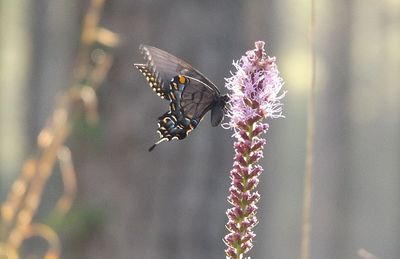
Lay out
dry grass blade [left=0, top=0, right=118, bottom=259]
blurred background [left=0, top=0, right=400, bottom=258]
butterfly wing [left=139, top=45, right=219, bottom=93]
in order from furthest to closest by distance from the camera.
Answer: blurred background [left=0, top=0, right=400, bottom=258] < dry grass blade [left=0, top=0, right=118, bottom=259] < butterfly wing [left=139, top=45, right=219, bottom=93]

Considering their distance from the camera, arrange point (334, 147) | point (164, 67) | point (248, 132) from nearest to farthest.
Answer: point (248, 132) → point (164, 67) → point (334, 147)

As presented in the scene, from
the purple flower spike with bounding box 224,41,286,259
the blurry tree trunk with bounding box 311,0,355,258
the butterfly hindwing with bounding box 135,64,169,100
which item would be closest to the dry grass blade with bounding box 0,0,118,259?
the butterfly hindwing with bounding box 135,64,169,100

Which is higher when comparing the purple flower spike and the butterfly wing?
the butterfly wing

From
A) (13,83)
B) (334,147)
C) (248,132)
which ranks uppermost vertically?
(13,83)

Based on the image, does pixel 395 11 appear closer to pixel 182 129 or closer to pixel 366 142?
pixel 366 142

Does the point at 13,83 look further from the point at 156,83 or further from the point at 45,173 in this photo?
the point at 156,83

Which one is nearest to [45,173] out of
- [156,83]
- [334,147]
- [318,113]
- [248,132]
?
[156,83]

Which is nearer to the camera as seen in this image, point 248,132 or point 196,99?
point 248,132

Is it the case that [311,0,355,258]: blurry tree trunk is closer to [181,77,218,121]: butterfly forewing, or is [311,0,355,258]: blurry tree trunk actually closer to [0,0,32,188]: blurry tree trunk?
[0,0,32,188]: blurry tree trunk
